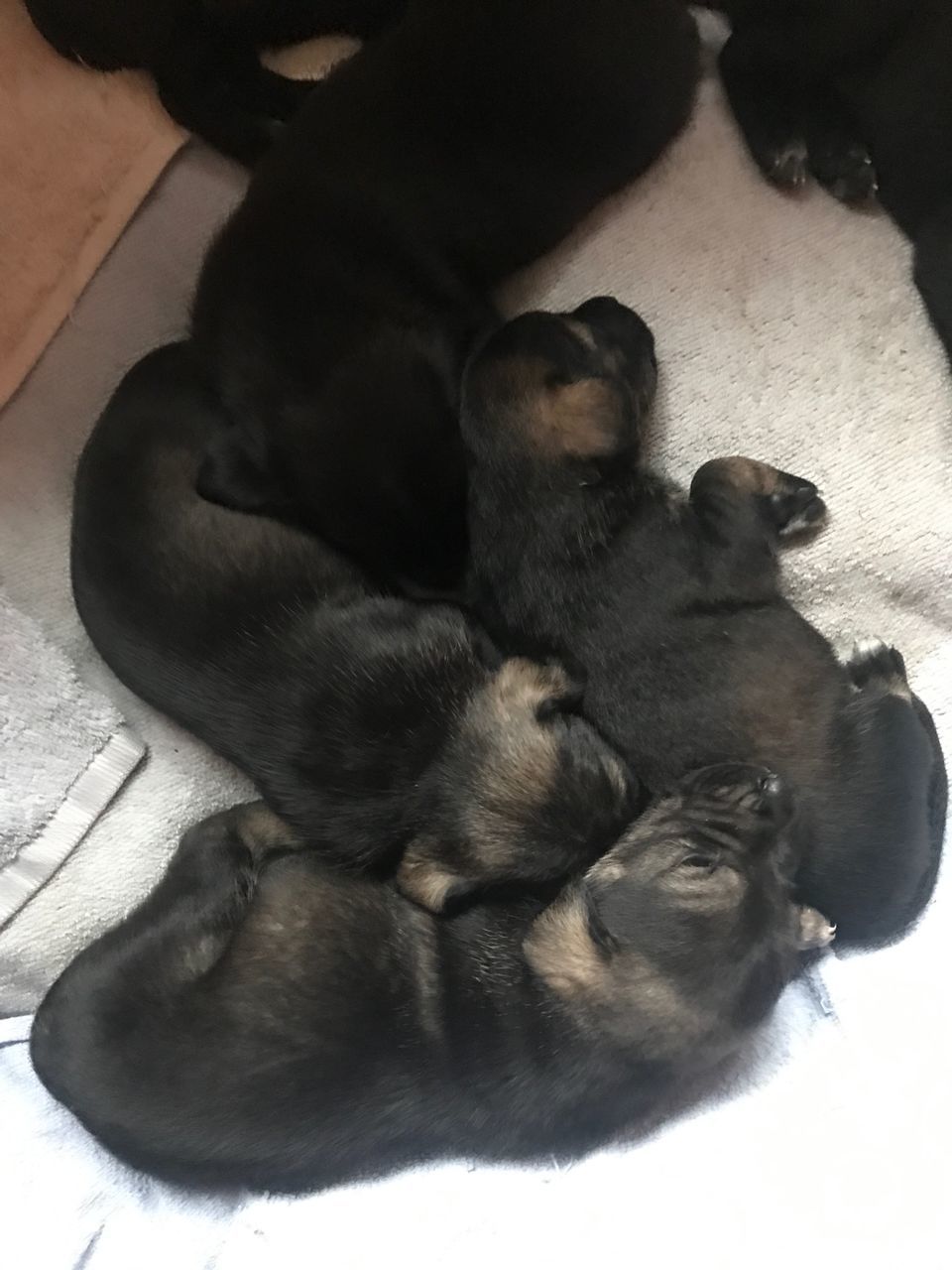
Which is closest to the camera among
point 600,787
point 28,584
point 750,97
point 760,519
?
point 600,787

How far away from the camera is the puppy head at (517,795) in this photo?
4.99 feet

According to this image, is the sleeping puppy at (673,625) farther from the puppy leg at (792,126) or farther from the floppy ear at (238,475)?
the puppy leg at (792,126)

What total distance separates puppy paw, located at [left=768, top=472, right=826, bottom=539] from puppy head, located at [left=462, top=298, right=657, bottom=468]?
0.23 m

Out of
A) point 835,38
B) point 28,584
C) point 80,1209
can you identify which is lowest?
point 80,1209

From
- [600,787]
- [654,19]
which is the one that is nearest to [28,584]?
[600,787]

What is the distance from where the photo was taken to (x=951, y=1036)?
60.0 inches

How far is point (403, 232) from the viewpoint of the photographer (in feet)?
5.50

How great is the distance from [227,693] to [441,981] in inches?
18.9

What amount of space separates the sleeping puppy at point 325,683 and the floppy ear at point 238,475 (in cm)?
2

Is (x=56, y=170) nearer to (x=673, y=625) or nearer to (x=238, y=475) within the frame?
(x=238, y=475)

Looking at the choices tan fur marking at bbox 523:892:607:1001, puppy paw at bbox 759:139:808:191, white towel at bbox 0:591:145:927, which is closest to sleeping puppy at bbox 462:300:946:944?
tan fur marking at bbox 523:892:607:1001

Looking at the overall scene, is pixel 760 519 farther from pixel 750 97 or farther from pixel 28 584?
pixel 28 584

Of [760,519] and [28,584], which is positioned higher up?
[760,519]

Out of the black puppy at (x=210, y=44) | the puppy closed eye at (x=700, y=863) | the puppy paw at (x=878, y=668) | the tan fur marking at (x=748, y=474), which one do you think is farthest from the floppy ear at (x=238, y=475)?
the puppy paw at (x=878, y=668)
